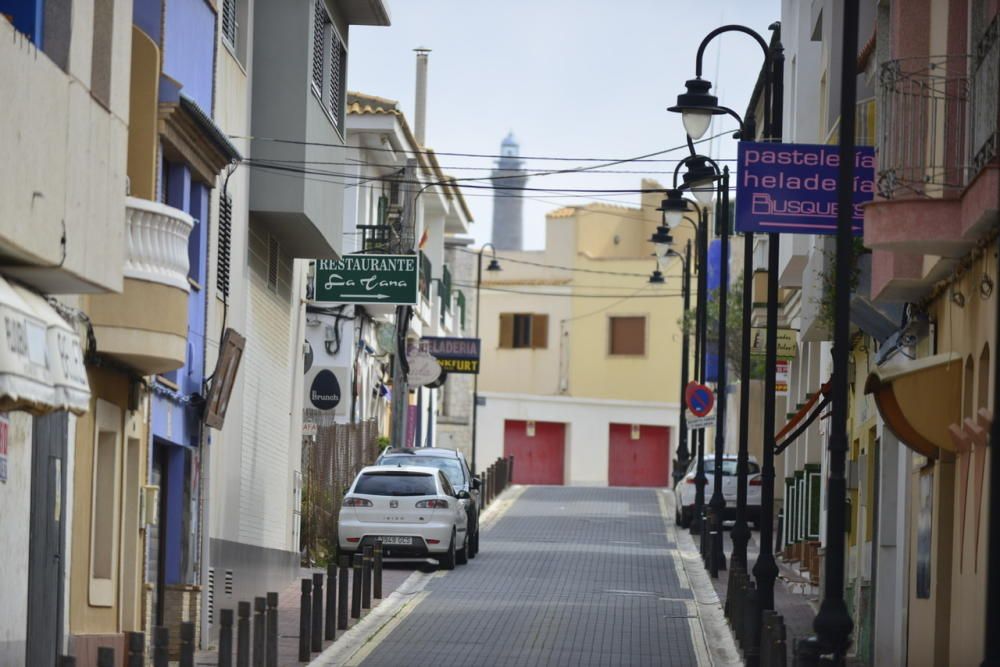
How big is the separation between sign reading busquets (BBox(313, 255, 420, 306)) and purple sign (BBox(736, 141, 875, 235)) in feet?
41.5

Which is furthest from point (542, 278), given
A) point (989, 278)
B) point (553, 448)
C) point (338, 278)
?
point (989, 278)

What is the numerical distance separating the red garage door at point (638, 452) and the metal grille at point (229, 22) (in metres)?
53.0

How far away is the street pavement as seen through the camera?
20.5 m

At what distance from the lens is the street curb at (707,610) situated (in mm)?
20672

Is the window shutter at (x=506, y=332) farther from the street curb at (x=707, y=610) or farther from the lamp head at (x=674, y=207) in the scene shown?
the lamp head at (x=674, y=207)

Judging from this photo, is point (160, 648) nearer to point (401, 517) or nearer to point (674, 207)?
point (401, 517)

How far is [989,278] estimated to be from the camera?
14297 mm

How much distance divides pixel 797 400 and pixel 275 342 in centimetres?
1345

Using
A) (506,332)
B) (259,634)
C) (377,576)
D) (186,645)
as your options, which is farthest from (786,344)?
(506,332)

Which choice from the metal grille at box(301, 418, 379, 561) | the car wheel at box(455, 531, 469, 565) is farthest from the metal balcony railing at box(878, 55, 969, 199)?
the metal grille at box(301, 418, 379, 561)

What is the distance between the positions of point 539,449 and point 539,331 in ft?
19.2

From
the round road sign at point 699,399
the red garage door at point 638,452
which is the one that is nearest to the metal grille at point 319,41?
the round road sign at point 699,399

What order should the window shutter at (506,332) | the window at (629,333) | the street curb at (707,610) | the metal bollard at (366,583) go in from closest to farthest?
the street curb at (707,610) < the metal bollard at (366,583) < the window at (629,333) < the window shutter at (506,332)

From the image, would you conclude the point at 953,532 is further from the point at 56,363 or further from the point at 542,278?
the point at 542,278
